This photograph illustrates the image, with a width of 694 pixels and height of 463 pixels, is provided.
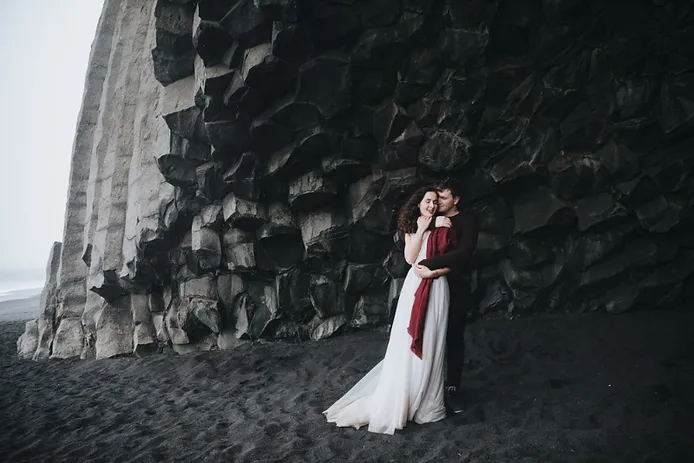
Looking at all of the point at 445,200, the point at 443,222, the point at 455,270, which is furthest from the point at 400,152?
the point at 455,270

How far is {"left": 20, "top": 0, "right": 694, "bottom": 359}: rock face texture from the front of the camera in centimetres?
783

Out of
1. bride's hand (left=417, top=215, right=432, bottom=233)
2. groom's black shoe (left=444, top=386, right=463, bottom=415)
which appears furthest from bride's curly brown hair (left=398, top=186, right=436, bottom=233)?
groom's black shoe (left=444, top=386, right=463, bottom=415)

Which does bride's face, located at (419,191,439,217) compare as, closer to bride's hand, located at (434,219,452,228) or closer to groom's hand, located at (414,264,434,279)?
bride's hand, located at (434,219,452,228)

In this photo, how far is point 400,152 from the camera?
8.68 metres

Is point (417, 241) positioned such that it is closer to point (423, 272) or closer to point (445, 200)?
point (423, 272)

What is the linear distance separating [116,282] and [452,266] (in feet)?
31.8

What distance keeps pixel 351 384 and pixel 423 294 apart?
8.96ft

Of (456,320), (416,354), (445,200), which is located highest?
(445,200)

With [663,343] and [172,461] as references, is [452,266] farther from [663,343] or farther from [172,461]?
[663,343]

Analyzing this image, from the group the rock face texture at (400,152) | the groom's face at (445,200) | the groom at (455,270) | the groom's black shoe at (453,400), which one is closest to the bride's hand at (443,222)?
the groom at (455,270)

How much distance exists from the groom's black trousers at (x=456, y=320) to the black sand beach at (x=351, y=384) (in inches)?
24.9

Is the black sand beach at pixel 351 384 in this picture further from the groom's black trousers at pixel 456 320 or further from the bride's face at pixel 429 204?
the bride's face at pixel 429 204

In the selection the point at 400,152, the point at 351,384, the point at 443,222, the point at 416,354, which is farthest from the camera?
the point at 400,152

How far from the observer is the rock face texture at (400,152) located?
783 centimetres
